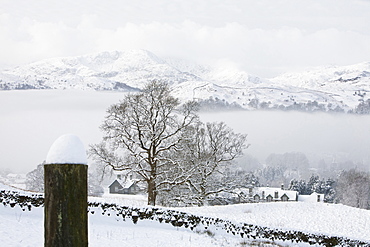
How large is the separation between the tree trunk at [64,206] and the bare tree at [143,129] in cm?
2053

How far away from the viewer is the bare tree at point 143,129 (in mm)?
23094

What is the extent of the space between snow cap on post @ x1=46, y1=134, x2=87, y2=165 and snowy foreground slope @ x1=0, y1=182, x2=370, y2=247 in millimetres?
6303

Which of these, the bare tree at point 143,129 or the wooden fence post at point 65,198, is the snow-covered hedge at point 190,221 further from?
the wooden fence post at point 65,198

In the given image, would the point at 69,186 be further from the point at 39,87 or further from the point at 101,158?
the point at 39,87

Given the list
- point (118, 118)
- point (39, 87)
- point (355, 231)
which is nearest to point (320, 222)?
point (355, 231)

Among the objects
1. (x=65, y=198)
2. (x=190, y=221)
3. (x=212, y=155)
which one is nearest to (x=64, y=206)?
(x=65, y=198)

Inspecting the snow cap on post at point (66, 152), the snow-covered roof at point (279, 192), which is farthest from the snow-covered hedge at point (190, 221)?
the snow-covered roof at point (279, 192)

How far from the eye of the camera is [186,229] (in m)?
14.4

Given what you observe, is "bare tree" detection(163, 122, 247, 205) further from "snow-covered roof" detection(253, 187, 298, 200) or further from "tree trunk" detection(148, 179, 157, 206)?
"snow-covered roof" detection(253, 187, 298, 200)

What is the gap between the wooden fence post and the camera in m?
2.49

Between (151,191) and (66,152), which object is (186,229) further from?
(66,152)

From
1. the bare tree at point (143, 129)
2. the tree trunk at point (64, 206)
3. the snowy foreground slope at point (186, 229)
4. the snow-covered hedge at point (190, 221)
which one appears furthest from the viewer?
the bare tree at point (143, 129)

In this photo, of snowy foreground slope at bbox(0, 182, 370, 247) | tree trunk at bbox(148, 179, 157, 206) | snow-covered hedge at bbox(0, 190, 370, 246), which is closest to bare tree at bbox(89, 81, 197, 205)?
tree trunk at bbox(148, 179, 157, 206)

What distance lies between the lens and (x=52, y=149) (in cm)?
263
